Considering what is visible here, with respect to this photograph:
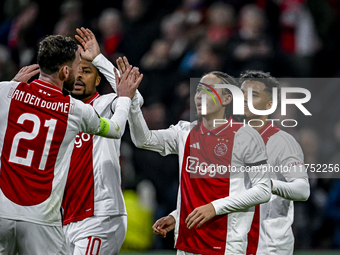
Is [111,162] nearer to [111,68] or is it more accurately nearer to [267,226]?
[111,68]

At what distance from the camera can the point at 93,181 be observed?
414cm

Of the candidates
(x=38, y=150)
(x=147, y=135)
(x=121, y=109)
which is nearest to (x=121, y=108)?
(x=121, y=109)

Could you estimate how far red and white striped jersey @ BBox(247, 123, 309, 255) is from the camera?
4117 mm

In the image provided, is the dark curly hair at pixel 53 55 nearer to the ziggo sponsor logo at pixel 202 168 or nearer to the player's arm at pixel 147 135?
the player's arm at pixel 147 135

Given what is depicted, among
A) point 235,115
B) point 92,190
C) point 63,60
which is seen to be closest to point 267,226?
point 235,115

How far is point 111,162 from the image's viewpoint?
418 centimetres

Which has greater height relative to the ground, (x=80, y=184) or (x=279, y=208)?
(x=80, y=184)

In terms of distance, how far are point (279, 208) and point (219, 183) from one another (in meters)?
0.82

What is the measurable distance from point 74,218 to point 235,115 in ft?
5.49

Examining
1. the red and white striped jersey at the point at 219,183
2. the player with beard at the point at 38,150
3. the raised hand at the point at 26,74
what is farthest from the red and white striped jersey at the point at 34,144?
the red and white striped jersey at the point at 219,183

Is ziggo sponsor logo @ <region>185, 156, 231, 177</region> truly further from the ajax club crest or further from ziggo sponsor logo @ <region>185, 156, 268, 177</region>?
the ajax club crest

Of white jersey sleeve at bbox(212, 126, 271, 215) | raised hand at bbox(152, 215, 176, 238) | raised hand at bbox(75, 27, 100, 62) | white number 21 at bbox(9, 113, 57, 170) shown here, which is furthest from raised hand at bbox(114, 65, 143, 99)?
raised hand at bbox(152, 215, 176, 238)

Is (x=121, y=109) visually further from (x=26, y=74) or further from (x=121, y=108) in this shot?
(x=26, y=74)

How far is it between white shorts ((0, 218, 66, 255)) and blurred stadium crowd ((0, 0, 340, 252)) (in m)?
4.24
